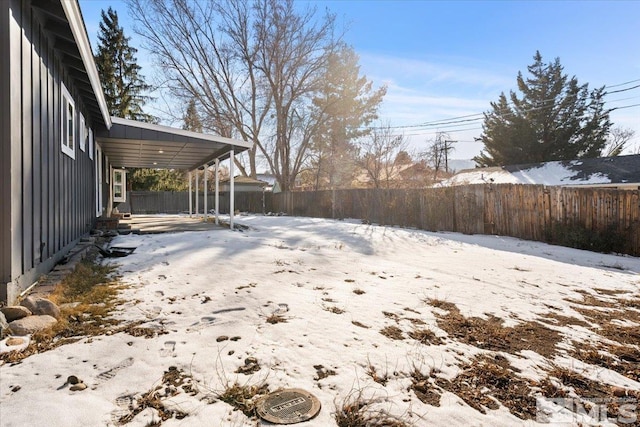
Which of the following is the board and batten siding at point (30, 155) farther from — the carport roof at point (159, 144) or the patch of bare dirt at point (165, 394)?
the carport roof at point (159, 144)

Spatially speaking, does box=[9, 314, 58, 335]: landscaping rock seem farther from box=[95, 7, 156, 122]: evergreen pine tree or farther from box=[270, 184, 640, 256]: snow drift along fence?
box=[95, 7, 156, 122]: evergreen pine tree

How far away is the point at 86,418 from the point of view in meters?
1.64

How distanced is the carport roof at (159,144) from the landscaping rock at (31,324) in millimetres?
6271

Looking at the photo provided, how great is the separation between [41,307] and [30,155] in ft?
5.15

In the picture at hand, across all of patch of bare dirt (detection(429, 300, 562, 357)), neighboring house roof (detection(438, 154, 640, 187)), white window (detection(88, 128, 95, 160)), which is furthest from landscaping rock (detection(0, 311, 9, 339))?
neighboring house roof (detection(438, 154, 640, 187))

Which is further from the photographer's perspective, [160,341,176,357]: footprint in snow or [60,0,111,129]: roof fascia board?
[60,0,111,129]: roof fascia board

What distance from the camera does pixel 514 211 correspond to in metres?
9.91

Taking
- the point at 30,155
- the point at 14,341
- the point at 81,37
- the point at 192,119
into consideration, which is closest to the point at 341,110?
the point at 192,119

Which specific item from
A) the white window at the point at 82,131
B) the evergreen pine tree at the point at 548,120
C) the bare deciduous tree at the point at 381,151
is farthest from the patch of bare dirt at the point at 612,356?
the evergreen pine tree at the point at 548,120

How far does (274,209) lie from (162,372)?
19317 mm

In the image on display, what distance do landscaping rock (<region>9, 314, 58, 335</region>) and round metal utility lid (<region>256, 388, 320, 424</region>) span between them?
198cm

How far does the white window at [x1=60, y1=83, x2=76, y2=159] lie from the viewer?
16.1 feet

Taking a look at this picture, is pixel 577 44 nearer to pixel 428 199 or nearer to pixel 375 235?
pixel 428 199

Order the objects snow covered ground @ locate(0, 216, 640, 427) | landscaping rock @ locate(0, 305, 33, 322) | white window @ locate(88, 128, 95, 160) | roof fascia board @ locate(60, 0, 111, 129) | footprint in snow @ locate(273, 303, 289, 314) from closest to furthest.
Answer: snow covered ground @ locate(0, 216, 640, 427)
landscaping rock @ locate(0, 305, 33, 322)
footprint in snow @ locate(273, 303, 289, 314)
roof fascia board @ locate(60, 0, 111, 129)
white window @ locate(88, 128, 95, 160)
